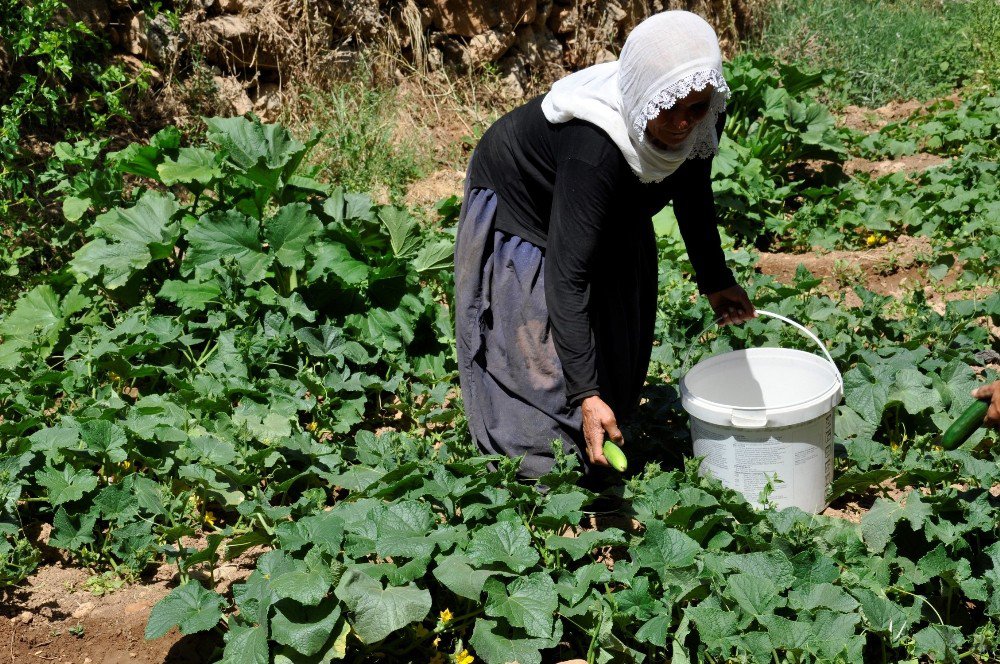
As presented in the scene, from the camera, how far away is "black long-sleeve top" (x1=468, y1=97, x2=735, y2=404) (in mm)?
2797

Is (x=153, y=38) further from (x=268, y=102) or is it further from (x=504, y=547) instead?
(x=504, y=547)

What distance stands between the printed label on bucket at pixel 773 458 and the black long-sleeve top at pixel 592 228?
0.39m

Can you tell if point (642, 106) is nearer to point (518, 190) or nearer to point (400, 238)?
point (518, 190)

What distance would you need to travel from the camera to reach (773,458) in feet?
10.3

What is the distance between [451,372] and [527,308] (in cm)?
115

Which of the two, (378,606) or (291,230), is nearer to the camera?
(378,606)

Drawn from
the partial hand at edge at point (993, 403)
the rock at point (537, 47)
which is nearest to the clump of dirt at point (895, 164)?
the rock at point (537, 47)

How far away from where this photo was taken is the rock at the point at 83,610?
3023mm

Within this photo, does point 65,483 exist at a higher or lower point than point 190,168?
lower

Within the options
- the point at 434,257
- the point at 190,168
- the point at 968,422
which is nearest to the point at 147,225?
the point at 190,168

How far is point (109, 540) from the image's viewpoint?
3.25 m

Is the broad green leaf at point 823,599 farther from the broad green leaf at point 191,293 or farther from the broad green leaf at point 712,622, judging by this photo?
the broad green leaf at point 191,293

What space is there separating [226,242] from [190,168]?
0.42 meters

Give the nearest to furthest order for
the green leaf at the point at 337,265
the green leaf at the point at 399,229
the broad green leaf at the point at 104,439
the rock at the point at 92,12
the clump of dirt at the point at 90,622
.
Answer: the clump of dirt at the point at 90,622, the broad green leaf at the point at 104,439, the green leaf at the point at 337,265, the green leaf at the point at 399,229, the rock at the point at 92,12
